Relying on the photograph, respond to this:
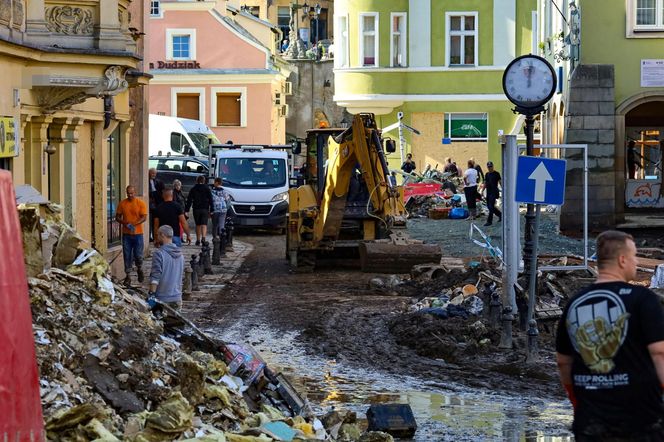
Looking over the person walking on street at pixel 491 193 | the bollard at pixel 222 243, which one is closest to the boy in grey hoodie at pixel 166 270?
the bollard at pixel 222 243

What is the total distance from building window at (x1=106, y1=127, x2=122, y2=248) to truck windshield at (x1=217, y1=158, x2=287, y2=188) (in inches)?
398

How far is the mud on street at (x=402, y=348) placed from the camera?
12.3m

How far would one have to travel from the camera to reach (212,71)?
58312 mm

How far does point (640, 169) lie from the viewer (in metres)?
35.4

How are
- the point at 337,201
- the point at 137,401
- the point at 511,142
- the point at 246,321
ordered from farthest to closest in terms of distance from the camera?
the point at 337,201, the point at 246,321, the point at 511,142, the point at 137,401

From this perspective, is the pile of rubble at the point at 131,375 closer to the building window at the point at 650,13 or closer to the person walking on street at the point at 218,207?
the person walking on street at the point at 218,207

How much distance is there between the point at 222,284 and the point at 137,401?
13196 millimetres

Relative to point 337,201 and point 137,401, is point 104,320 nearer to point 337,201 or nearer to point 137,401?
point 137,401

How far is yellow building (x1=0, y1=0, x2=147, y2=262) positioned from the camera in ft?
59.5

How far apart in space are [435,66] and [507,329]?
112 feet

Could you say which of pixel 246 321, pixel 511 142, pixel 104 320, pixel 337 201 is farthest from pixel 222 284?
pixel 104 320

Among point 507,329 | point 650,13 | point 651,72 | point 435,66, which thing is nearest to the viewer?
point 507,329

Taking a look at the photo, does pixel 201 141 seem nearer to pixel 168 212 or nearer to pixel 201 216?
pixel 201 216

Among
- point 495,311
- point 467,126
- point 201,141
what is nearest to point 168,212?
point 495,311
